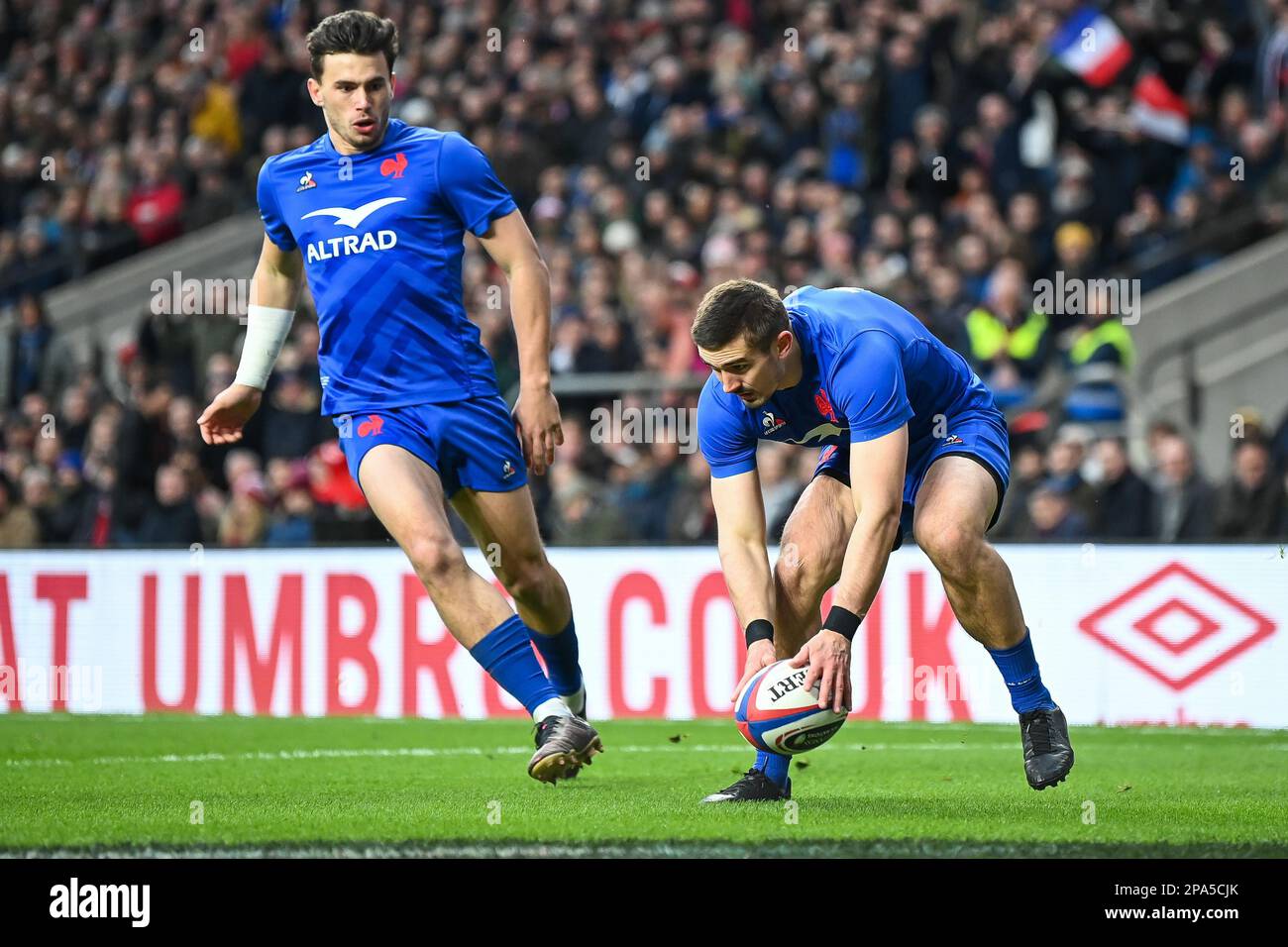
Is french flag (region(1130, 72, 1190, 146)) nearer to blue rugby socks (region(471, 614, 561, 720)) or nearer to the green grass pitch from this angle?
the green grass pitch

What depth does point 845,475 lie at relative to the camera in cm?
689

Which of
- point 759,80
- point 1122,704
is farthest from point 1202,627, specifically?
point 759,80

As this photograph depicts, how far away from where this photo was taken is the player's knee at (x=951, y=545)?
6.29 meters

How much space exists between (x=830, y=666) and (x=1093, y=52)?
11.1 meters

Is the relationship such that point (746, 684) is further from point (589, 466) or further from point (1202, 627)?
point (589, 466)

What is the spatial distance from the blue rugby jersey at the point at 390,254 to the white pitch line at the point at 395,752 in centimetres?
245

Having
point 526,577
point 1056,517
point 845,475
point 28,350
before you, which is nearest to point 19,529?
point 28,350

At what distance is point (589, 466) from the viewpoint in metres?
14.0

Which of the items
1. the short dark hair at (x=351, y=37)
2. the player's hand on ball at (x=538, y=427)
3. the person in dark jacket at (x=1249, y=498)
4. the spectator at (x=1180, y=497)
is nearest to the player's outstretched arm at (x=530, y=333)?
the player's hand on ball at (x=538, y=427)

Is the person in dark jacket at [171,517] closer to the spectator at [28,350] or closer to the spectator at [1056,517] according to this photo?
the spectator at [28,350]

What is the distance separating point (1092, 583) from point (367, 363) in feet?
18.3

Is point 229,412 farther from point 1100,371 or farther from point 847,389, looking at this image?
point 1100,371

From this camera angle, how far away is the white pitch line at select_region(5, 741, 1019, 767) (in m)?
8.46
